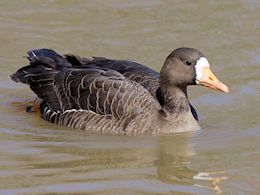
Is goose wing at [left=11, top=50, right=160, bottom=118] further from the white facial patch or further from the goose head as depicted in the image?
the white facial patch

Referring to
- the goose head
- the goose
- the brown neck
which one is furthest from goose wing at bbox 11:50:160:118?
the goose head

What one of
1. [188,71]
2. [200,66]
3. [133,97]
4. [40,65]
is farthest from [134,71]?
[40,65]

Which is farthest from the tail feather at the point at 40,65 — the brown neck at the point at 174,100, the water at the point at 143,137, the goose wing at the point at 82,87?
the brown neck at the point at 174,100

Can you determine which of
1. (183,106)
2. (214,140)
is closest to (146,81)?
(183,106)

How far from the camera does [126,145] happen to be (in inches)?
451

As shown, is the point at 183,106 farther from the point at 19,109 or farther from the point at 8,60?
the point at 8,60

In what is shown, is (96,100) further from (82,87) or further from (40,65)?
(40,65)

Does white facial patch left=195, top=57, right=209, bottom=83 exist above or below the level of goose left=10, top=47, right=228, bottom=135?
above

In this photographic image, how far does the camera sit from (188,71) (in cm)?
1199

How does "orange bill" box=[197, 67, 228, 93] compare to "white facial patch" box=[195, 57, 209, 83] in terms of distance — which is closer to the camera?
"orange bill" box=[197, 67, 228, 93]

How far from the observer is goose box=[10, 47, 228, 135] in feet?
39.4

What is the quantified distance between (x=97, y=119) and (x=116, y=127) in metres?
0.31

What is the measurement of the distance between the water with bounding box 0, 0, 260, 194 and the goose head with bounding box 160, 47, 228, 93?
2.40 ft

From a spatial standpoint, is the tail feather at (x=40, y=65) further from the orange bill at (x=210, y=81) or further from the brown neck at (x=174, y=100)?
the orange bill at (x=210, y=81)
